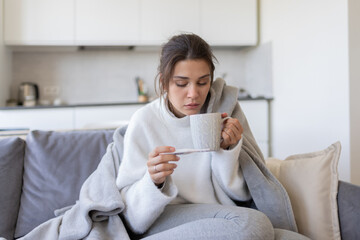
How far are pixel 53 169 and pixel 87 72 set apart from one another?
261cm

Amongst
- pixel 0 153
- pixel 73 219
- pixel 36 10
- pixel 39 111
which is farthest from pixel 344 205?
pixel 36 10

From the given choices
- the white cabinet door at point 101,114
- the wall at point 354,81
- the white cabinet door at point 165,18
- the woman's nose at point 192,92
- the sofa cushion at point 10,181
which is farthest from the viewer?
the white cabinet door at point 165,18

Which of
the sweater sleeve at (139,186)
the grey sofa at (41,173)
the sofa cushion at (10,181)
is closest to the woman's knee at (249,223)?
the sweater sleeve at (139,186)

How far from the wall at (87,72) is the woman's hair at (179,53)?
259 cm

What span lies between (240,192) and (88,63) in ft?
10.0

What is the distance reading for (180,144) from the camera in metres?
1.34

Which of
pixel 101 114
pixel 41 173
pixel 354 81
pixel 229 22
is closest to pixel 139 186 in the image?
pixel 41 173

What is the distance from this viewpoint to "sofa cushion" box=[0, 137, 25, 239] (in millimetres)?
1440

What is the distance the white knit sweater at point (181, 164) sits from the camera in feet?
4.11

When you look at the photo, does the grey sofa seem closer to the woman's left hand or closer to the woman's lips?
the woman's lips

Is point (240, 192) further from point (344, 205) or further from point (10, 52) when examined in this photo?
point (10, 52)

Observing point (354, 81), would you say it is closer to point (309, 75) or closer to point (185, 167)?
point (309, 75)

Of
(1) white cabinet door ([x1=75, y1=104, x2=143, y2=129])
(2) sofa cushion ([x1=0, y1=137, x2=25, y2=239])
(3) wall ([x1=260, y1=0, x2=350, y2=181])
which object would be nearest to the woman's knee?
(2) sofa cushion ([x1=0, y1=137, x2=25, y2=239])

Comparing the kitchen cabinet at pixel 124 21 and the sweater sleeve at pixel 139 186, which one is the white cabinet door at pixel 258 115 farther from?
the sweater sleeve at pixel 139 186
